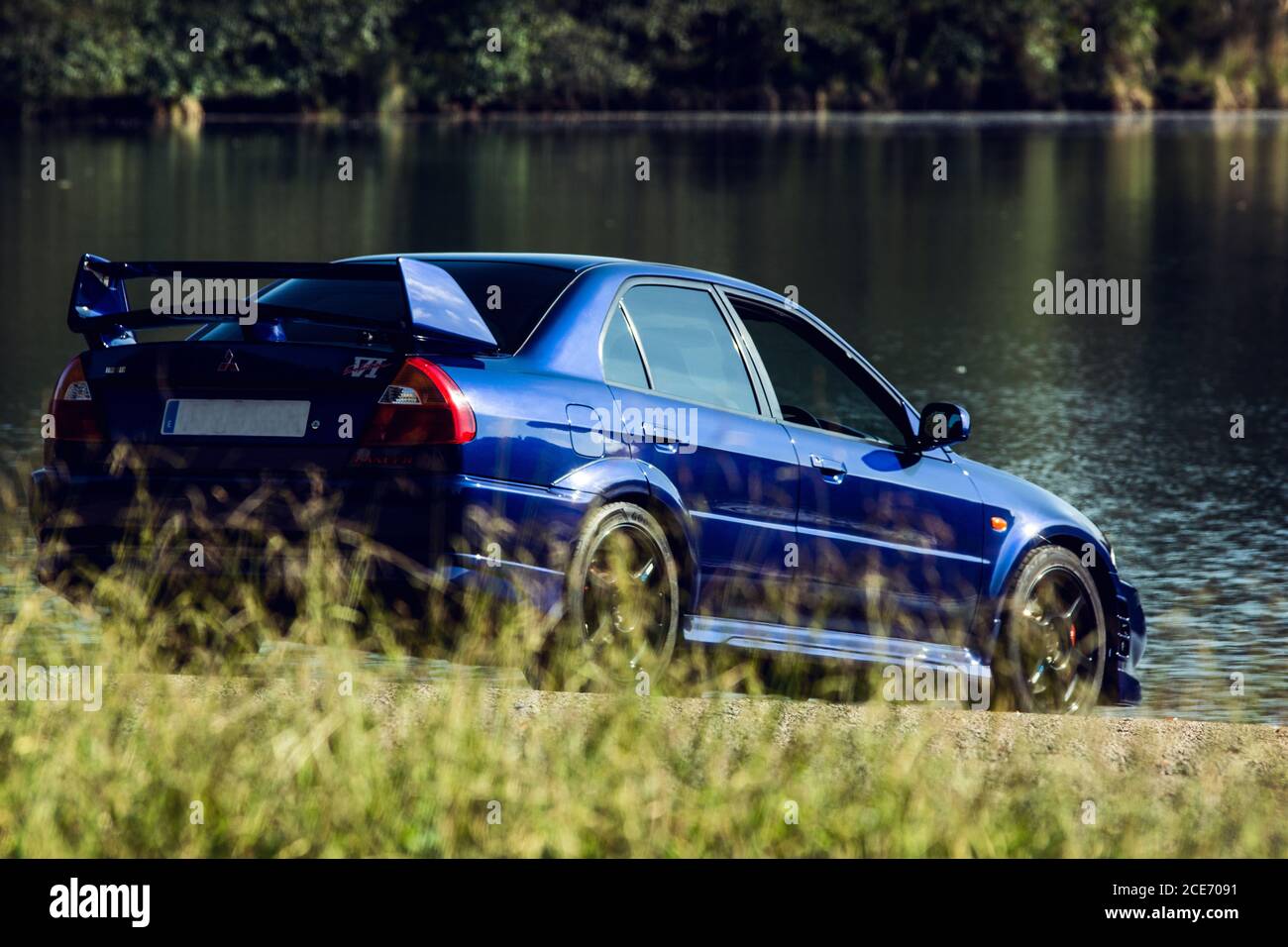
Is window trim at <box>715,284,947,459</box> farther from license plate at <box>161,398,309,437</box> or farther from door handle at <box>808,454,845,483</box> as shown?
license plate at <box>161,398,309,437</box>

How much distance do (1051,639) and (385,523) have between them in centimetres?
282

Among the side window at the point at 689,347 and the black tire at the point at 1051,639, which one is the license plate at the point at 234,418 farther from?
the black tire at the point at 1051,639

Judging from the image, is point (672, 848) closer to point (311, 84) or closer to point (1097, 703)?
point (1097, 703)

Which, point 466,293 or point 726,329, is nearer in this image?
point 466,293

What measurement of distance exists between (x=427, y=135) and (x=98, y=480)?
272 feet

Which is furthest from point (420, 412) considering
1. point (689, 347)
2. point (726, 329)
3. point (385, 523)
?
point (726, 329)

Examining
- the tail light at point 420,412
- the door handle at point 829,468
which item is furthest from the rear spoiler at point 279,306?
the door handle at point 829,468

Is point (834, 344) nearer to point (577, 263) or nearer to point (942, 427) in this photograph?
point (942, 427)

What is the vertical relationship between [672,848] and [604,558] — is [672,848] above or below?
below

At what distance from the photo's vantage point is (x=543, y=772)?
555cm

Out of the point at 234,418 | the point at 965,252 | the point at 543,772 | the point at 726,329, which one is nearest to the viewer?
the point at 543,772

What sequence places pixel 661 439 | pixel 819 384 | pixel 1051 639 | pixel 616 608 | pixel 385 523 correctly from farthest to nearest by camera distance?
pixel 819 384, pixel 1051 639, pixel 661 439, pixel 616 608, pixel 385 523
